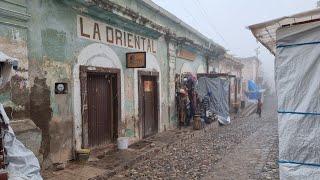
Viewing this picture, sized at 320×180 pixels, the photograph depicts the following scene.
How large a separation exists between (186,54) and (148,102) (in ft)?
14.8

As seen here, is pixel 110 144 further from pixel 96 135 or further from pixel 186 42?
pixel 186 42

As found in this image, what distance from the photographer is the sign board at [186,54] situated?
48.8ft

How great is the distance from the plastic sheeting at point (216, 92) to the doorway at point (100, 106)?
22.9 feet

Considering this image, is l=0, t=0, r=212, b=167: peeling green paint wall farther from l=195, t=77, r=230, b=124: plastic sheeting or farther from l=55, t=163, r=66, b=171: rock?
l=195, t=77, r=230, b=124: plastic sheeting

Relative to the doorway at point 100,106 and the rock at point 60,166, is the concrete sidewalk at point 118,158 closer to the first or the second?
the rock at point 60,166

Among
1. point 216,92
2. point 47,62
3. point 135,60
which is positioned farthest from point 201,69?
point 47,62

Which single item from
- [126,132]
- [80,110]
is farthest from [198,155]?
[80,110]

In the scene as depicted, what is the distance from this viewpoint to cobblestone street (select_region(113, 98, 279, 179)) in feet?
24.3

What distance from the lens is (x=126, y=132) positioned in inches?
400

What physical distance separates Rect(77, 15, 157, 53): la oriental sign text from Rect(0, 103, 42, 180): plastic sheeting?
12.1ft

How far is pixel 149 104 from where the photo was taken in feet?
39.8

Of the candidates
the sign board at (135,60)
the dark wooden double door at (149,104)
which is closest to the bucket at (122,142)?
the dark wooden double door at (149,104)

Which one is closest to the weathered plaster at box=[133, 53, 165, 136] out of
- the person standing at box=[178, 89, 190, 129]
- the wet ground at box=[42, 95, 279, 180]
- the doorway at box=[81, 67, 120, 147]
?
the wet ground at box=[42, 95, 279, 180]

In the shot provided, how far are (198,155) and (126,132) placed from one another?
7.47 ft
